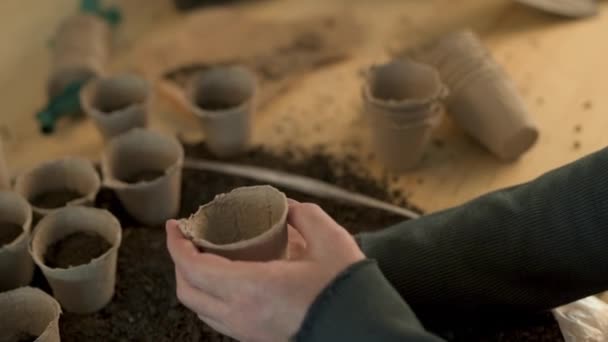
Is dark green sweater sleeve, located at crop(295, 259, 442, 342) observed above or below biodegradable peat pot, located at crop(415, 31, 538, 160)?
above

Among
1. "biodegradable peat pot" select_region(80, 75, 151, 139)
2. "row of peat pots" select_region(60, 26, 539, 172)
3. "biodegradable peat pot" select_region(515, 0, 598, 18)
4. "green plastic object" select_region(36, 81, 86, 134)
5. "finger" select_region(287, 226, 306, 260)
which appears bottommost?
"green plastic object" select_region(36, 81, 86, 134)

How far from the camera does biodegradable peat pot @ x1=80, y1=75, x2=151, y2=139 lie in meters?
1.62

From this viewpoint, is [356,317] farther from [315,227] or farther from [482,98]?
[482,98]

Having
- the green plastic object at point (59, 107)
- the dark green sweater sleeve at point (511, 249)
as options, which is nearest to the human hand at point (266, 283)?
the dark green sweater sleeve at point (511, 249)

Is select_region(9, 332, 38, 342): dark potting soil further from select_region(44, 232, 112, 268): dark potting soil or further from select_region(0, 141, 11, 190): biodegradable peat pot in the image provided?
select_region(0, 141, 11, 190): biodegradable peat pot

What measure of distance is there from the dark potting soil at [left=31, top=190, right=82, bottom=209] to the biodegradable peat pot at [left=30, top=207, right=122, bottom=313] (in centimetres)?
11

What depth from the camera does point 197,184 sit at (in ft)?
5.25

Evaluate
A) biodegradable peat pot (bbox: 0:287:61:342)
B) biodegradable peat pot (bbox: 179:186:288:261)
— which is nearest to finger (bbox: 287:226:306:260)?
biodegradable peat pot (bbox: 179:186:288:261)

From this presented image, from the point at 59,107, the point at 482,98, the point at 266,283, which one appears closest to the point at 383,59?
the point at 482,98

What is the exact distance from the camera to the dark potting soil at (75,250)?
1.32 m

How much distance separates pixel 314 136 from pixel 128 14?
0.83 metres

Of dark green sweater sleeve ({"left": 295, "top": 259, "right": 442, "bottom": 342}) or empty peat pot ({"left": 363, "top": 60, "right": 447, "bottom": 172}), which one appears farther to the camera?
empty peat pot ({"left": 363, "top": 60, "right": 447, "bottom": 172})

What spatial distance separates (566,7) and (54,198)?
1.40 m

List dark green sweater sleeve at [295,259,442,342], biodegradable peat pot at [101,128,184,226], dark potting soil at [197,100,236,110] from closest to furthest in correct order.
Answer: dark green sweater sleeve at [295,259,442,342] < biodegradable peat pot at [101,128,184,226] < dark potting soil at [197,100,236,110]
